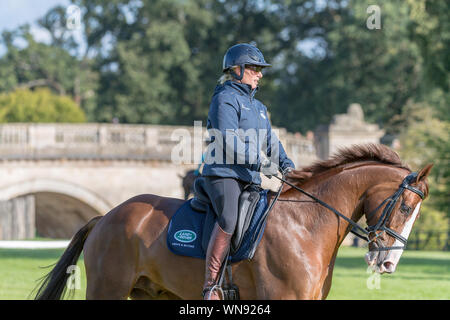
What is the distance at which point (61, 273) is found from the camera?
7.21m

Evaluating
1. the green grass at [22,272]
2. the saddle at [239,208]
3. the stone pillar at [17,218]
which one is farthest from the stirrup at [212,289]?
the stone pillar at [17,218]

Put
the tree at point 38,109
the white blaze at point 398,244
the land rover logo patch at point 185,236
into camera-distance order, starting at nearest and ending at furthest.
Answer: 1. the white blaze at point 398,244
2. the land rover logo patch at point 185,236
3. the tree at point 38,109

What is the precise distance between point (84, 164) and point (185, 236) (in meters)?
27.6

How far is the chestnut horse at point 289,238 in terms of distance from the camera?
6070 millimetres

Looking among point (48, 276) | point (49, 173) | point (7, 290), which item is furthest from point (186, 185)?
point (49, 173)

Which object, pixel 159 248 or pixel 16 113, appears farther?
pixel 16 113

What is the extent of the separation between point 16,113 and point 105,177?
13008 mm

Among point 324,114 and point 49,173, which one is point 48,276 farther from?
point 324,114

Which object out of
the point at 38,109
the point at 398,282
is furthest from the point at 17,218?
the point at 398,282

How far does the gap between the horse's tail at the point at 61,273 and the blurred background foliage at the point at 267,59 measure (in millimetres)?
37378

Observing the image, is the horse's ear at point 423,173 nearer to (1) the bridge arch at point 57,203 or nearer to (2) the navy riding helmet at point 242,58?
(2) the navy riding helmet at point 242,58

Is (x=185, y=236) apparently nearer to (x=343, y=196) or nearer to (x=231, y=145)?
(x=231, y=145)

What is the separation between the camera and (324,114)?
50375 mm

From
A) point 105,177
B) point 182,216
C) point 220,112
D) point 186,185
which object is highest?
point 220,112
